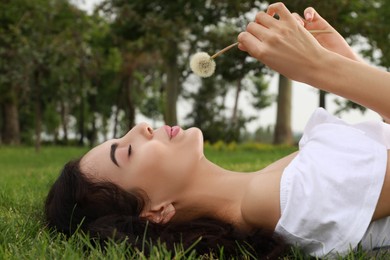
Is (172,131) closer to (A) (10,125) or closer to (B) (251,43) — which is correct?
(B) (251,43)

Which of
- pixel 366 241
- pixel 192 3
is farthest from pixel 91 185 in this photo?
pixel 192 3

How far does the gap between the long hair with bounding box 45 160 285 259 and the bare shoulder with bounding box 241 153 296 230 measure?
0.06 m

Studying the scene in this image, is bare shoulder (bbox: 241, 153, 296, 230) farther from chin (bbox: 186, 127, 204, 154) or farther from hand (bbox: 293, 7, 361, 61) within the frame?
hand (bbox: 293, 7, 361, 61)

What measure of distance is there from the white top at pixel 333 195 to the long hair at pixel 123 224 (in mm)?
156

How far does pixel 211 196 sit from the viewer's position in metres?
2.74

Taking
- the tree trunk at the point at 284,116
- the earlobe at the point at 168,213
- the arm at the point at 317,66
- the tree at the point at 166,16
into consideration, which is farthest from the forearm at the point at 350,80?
the tree trunk at the point at 284,116

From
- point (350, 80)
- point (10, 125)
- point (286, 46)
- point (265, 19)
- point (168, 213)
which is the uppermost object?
point (265, 19)

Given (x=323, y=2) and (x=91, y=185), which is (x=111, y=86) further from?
(x=91, y=185)

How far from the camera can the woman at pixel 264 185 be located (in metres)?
2.32

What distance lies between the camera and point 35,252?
2.28 metres

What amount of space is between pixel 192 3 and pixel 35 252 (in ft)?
40.1

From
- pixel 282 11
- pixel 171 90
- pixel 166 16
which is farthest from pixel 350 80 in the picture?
pixel 171 90

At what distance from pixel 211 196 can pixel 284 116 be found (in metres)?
16.2

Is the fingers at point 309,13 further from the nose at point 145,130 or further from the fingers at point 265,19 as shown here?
the nose at point 145,130
